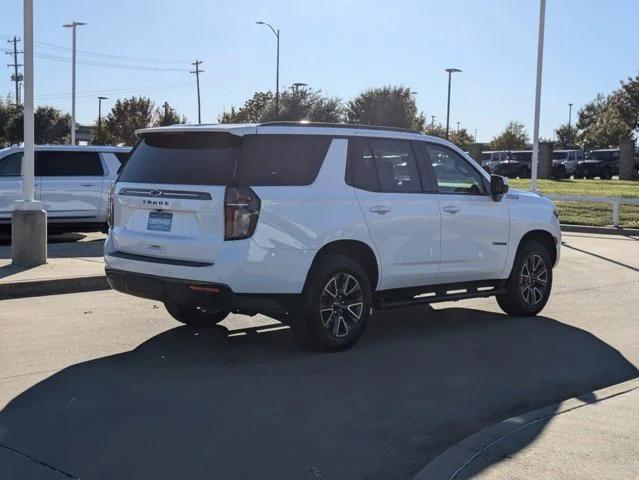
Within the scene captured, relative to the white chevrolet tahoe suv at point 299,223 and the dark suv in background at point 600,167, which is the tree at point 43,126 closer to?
the dark suv in background at point 600,167

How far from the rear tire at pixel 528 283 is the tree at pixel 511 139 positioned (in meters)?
97.5

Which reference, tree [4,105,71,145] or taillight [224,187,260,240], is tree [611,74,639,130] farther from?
taillight [224,187,260,240]

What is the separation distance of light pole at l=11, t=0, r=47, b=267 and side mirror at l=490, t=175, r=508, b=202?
631cm

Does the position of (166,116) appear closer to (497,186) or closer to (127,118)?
(127,118)

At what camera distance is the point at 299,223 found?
6.55 meters

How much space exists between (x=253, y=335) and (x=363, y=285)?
4.32ft

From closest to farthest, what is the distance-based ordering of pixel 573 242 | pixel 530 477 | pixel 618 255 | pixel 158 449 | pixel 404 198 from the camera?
pixel 530 477, pixel 158 449, pixel 404 198, pixel 618 255, pixel 573 242

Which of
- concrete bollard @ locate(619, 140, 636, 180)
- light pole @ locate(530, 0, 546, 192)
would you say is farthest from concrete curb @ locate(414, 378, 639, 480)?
concrete bollard @ locate(619, 140, 636, 180)

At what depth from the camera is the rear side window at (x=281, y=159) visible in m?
6.47

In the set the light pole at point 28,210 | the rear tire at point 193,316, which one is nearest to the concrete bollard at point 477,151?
the light pole at point 28,210

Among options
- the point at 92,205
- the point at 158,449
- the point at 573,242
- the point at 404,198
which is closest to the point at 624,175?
the point at 573,242

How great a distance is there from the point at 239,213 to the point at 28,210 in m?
5.79

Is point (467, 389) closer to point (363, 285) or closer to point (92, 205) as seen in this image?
point (363, 285)

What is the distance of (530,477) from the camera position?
13.6ft
